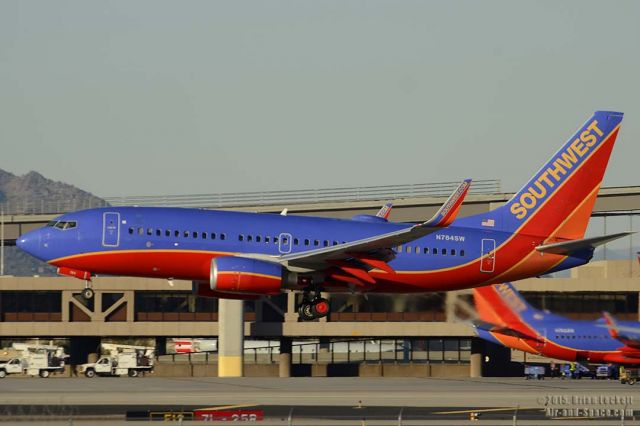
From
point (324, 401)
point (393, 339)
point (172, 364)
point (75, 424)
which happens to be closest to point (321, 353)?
point (393, 339)

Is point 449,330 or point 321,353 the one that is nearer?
point 449,330

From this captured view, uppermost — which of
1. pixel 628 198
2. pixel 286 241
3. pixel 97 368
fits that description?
pixel 628 198

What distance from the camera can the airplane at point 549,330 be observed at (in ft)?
258

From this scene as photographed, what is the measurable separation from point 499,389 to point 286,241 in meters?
15.3

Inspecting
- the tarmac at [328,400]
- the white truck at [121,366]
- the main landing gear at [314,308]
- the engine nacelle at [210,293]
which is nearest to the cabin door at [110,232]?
the engine nacelle at [210,293]

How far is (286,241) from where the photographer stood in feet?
191

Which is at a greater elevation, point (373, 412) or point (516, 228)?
point (516, 228)

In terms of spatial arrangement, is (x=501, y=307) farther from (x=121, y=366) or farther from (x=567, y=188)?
(x=121, y=366)

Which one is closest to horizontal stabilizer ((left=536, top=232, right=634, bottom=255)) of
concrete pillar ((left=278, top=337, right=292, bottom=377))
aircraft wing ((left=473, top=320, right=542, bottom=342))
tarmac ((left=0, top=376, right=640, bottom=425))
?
tarmac ((left=0, top=376, right=640, bottom=425))

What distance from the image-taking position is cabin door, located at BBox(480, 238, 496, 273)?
61344 millimetres

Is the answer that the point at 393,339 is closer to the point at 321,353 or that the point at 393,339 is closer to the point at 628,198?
the point at 321,353

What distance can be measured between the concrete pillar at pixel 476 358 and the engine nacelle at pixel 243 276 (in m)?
49.4

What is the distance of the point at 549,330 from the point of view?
79.3m

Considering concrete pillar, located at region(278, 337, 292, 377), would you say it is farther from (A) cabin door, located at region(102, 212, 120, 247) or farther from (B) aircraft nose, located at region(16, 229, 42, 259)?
(A) cabin door, located at region(102, 212, 120, 247)
